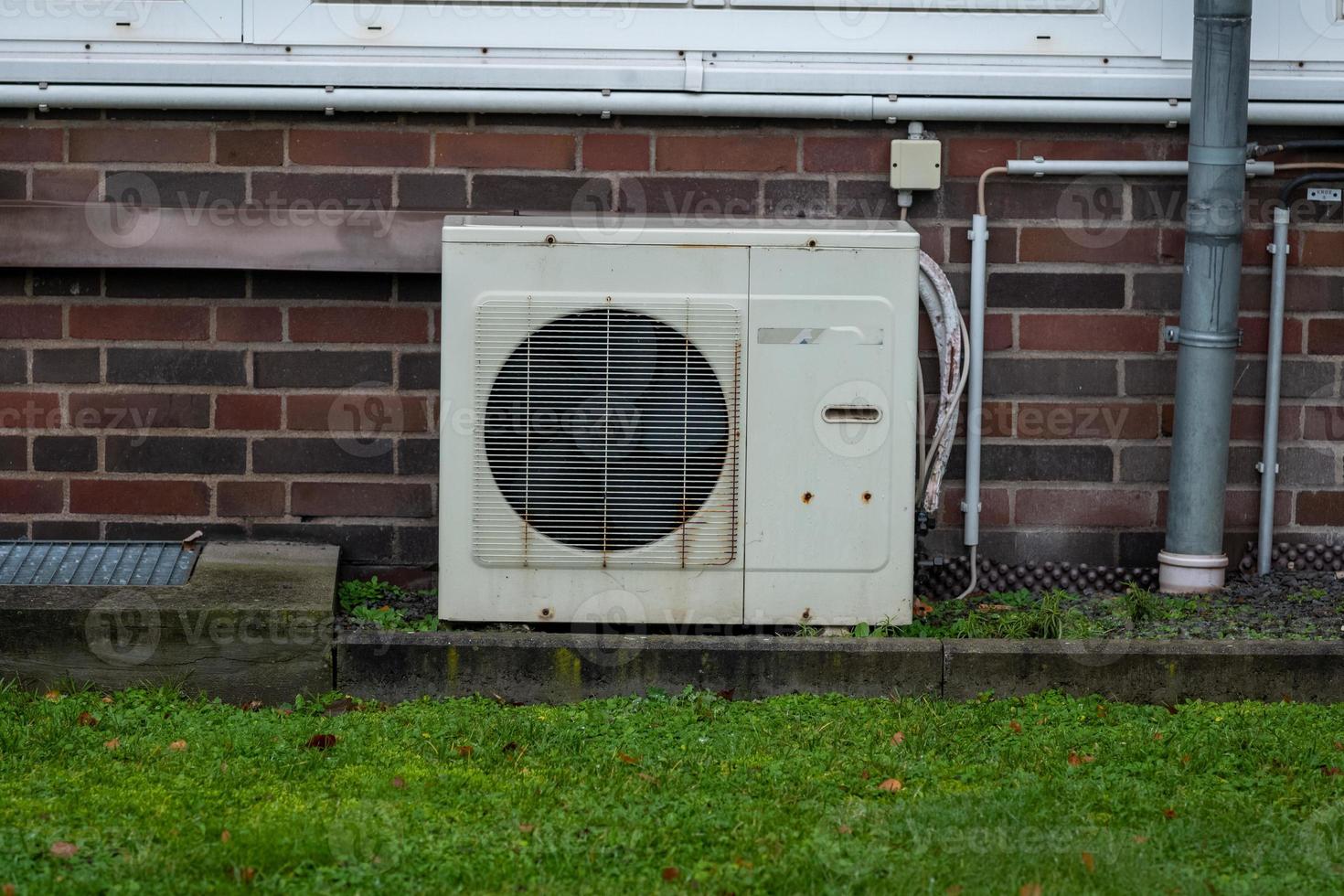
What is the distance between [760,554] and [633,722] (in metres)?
0.53

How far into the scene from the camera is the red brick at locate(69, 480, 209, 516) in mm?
4605

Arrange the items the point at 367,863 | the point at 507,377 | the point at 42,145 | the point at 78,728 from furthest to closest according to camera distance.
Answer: the point at 42,145 → the point at 507,377 → the point at 78,728 → the point at 367,863

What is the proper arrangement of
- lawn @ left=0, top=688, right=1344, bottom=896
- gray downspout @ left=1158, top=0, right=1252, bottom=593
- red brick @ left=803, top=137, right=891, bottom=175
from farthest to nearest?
1. red brick @ left=803, top=137, right=891, bottom=175
2. gray downspout @ left=1158, top=0, right=1252, bottom=593
3. lawn @ left=0, top=688, right=1344, bottom=896

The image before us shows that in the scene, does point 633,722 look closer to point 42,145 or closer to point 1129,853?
point 1129,853

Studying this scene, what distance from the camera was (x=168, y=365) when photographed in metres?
4.57

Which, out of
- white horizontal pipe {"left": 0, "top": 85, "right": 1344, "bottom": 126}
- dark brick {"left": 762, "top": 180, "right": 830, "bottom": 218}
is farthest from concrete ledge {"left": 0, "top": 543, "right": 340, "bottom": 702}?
dark brick {"left": 762, "top": 180, "right": 830, "bottom": 218}

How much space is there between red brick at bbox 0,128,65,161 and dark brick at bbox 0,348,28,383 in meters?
0.56

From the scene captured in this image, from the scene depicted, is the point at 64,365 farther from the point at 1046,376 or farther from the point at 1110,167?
the point at 1110,167

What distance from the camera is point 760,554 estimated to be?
3.85 m

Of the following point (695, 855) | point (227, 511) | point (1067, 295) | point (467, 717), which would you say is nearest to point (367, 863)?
point (695, 855)

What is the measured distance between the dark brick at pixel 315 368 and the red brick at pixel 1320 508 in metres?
2.78

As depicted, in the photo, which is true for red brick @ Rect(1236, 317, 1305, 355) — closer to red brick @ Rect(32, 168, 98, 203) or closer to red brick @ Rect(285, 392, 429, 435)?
red brick @ Rect(285, 392, 429, 435)

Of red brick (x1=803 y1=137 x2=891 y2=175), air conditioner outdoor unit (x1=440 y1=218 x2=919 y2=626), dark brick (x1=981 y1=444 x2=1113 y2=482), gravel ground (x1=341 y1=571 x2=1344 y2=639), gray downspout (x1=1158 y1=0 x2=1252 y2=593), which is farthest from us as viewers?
dark brick (x1=981 y1=444 x2=1113 y2=482)

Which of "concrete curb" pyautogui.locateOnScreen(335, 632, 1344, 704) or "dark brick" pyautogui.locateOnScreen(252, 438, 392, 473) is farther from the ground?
"dark brick" pyautogui.locateOnScreen(252, 438, 392, 473)
